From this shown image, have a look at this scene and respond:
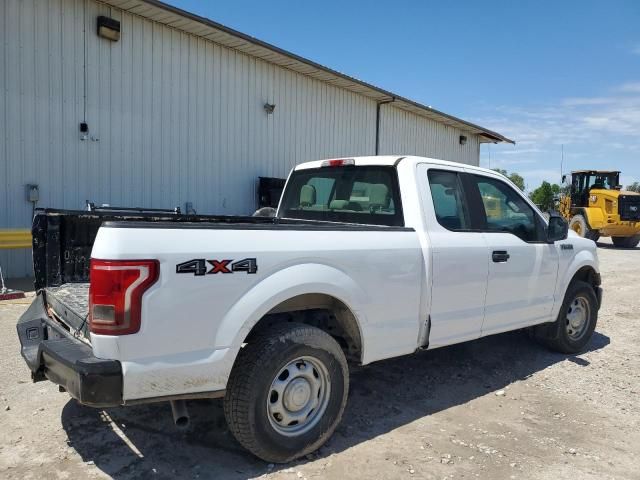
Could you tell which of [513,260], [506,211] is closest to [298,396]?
[513,260]

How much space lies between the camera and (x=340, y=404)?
343cm

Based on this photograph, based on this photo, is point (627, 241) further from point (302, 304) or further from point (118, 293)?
point (118, 293)

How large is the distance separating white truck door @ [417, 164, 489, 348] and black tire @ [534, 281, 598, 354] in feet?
5.26

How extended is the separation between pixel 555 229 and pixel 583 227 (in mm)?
Result: 16590

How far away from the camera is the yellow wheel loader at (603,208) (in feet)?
60.8

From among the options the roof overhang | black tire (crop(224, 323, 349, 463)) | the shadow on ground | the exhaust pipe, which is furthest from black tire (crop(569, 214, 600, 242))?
the exhaust pipe

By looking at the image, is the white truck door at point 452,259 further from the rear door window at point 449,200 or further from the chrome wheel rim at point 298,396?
the chrome wheel rim at point 298,396

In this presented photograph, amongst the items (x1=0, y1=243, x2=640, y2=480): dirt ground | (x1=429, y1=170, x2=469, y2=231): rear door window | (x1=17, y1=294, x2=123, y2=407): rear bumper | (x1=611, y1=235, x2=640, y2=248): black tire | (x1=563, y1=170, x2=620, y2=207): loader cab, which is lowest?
(x1=0, y1=243, x2=640, y2=480): dirt ground

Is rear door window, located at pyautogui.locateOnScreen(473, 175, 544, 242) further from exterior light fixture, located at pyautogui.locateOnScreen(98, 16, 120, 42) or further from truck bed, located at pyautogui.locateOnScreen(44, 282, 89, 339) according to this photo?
exterior light fixture, located at pyautogui.locateOnScreen(98, 16, 120, 42)

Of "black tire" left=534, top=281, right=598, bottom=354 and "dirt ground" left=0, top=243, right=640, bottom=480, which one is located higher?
"black tire" left=534, top=281, right=598, bottom=354

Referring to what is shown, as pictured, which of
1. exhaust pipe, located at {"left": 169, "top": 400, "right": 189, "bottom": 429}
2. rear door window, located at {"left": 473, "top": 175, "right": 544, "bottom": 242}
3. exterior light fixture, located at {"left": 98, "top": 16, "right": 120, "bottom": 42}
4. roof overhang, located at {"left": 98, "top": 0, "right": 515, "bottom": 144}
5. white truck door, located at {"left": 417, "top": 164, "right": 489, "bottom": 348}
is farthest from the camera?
roof overhang, located at {"left": 98, "top": 0, "right": 515, "bottom": 144}

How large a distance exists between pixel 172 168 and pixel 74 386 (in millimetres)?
8507

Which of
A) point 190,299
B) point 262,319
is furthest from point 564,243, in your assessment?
point 190,299

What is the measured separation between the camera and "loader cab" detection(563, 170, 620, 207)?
65.7 ft
